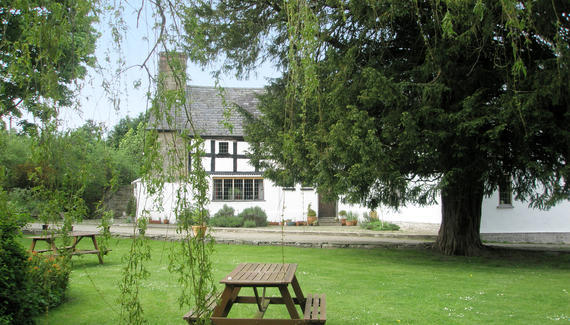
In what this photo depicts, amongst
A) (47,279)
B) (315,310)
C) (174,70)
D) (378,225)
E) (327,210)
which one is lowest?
(378,225)

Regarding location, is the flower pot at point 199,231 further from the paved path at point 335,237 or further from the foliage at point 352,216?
the foliage at point 352,216

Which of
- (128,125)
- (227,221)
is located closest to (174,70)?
(128,125)

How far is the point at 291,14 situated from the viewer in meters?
3.27

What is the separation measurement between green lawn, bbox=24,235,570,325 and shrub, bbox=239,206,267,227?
1267 cm

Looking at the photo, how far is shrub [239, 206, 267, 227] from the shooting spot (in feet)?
89.2

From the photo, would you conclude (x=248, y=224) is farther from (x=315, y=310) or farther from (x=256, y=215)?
(x=315, y=310)

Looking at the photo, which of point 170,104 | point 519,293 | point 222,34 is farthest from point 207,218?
point 222,34

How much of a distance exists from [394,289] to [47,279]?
6.95 m

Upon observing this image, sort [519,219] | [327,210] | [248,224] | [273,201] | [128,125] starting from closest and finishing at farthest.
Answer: [128,125], [519,219], [248,224], [273,201], [327,210]

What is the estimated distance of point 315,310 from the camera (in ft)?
15.7

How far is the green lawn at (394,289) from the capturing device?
654 centimetres

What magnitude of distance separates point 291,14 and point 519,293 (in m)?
7.56

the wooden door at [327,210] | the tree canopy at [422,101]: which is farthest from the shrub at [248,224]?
the tree canopy at [422,101]

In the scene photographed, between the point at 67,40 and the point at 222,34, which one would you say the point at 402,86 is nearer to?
the point at 222,34
